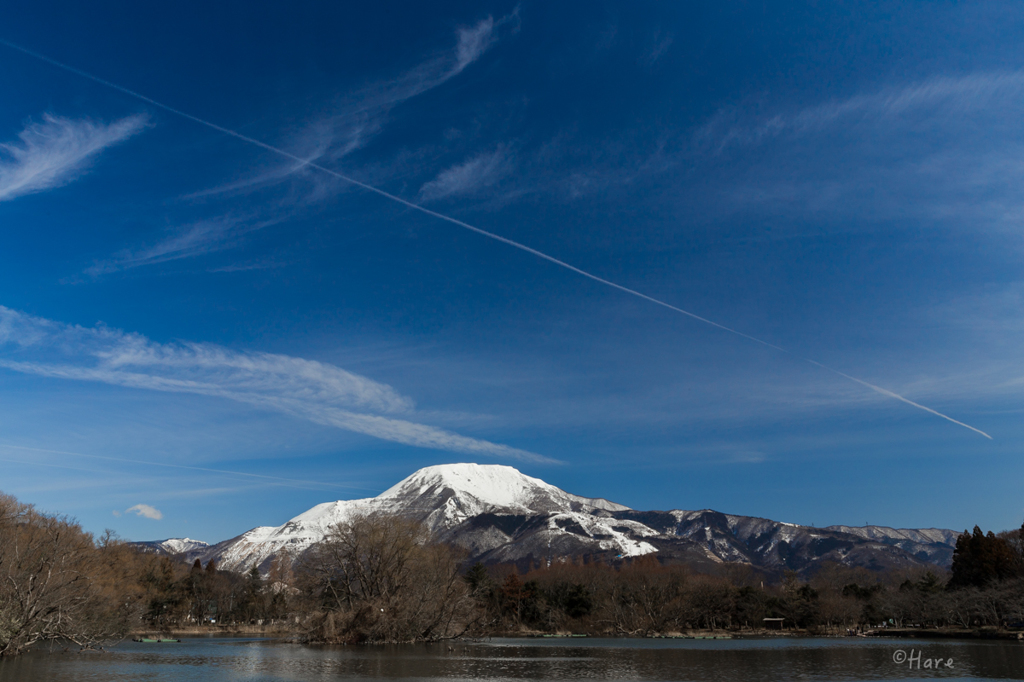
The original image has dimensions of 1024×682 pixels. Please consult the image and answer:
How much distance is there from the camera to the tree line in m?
45.3

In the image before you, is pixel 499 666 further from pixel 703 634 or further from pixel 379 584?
pixel 703 634

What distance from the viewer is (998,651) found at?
5416cm

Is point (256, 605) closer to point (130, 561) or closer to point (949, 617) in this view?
point (130, 561)

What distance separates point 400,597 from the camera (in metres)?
66.8

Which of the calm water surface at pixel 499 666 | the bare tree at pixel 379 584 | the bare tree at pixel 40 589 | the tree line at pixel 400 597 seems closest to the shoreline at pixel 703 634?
the tree line at pixel 400 597

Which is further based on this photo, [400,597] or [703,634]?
[703,634]

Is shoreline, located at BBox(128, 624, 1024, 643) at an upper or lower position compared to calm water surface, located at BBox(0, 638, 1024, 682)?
lower

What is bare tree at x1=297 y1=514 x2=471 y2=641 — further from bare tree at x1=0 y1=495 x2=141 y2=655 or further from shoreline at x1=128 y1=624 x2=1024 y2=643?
bare tree at x1=0 y1=495 x2=141 y2=655

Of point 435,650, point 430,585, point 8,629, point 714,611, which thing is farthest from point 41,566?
point 714,611

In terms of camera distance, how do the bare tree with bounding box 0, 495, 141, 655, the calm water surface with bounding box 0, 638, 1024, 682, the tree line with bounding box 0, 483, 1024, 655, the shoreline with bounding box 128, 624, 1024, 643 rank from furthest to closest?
1. the shoreline with bounding box 128, 624, 1024, 643
2. the tree line with bounding box 0, 483, 1024, 655
3. the bare tree with bounding box 0, 495, 141, 655
4. the calm water surface with bounding box 0, 638, 1024, 682

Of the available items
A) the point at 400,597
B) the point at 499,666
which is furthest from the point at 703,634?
the point at 499,666

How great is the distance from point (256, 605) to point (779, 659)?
10811 cm

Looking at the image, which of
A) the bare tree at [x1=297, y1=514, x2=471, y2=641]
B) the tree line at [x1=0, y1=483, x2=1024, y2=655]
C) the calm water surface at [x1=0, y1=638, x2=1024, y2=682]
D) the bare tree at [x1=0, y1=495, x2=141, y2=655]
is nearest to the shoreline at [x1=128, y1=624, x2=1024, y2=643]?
the tree line at [x1=0, y1=483, x2=1024, y2=655]

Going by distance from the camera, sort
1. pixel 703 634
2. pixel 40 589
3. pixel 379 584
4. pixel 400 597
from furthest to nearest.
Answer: pixel 703 634 < pixel 379 584 < pixel 400 597 < pixel 40 589
